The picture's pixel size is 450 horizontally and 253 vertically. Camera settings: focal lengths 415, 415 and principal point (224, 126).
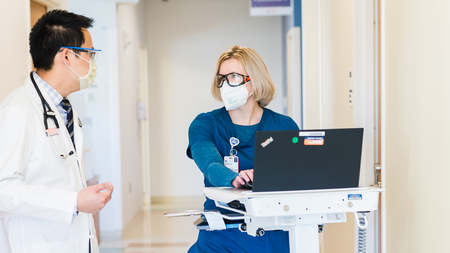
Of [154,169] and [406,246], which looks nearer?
[406,246]

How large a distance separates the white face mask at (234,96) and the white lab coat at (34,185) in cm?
65

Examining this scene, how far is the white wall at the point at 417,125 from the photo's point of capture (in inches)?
51.0

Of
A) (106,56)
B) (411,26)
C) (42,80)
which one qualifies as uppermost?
(106,56)

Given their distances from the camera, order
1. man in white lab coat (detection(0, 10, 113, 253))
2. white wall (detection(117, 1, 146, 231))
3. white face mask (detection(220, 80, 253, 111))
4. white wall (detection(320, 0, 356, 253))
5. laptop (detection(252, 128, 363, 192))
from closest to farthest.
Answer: laptop (detection(252, 128, 363, 192))
man in white lab coat (detection(0, 10, 113, 253))
white face mask (detection(220, 80, 253, 111))
white wall (detection(320, 0, 356, 253))
white wall (detection(117, 1, 146, 231))

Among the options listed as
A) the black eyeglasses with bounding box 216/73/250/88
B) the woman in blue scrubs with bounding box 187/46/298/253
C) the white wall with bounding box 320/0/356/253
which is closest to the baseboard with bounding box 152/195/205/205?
the white wall with bounding box 320/0/356/253

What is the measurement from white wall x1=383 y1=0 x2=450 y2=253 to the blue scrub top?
453 millimetres

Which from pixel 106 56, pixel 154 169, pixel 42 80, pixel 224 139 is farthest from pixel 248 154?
pixel 154 169

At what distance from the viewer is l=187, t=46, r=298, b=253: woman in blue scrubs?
162 cm

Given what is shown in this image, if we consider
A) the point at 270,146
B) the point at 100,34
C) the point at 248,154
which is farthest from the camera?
the point at 100,34

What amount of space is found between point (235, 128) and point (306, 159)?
1.94 ft

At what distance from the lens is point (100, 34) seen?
15.8ft

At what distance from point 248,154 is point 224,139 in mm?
120

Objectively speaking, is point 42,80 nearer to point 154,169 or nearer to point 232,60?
point 232,60

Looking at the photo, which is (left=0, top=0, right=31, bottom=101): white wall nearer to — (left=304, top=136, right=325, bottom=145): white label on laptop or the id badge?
the id badge
